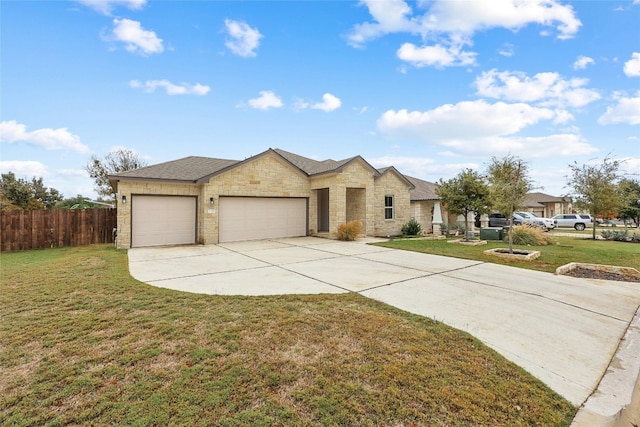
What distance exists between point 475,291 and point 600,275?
16.9ft

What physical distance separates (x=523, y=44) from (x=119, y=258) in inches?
735

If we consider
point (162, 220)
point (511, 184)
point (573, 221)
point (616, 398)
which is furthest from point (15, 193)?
point (573, 221)

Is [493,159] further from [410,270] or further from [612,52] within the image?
[410,270]

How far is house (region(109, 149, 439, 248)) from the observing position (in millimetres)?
13078

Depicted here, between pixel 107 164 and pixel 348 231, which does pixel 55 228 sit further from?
pixel 107 164

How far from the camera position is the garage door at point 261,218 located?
48.3 feet

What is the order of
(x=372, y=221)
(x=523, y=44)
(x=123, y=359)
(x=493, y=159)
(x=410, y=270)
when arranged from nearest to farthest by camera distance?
(x=123, y=359)
(x=410, y=270)
(x=523, y=44)
(x=493, y=159)
(x=372, y=221)

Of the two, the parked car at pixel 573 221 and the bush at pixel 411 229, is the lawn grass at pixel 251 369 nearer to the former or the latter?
the bush at pixel 411 229

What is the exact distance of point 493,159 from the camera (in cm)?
1383

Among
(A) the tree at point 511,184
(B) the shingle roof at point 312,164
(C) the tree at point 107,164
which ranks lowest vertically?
(A) the tree at point 511,184

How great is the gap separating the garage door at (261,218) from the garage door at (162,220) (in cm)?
153

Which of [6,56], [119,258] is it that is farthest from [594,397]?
[6,56]

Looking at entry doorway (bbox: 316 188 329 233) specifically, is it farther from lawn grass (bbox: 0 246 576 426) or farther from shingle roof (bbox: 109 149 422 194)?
lawn grass (bbox: 0 246 576 426)

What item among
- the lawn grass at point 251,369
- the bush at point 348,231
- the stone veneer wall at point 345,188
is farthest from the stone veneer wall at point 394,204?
the lawn grass at point 251,369
